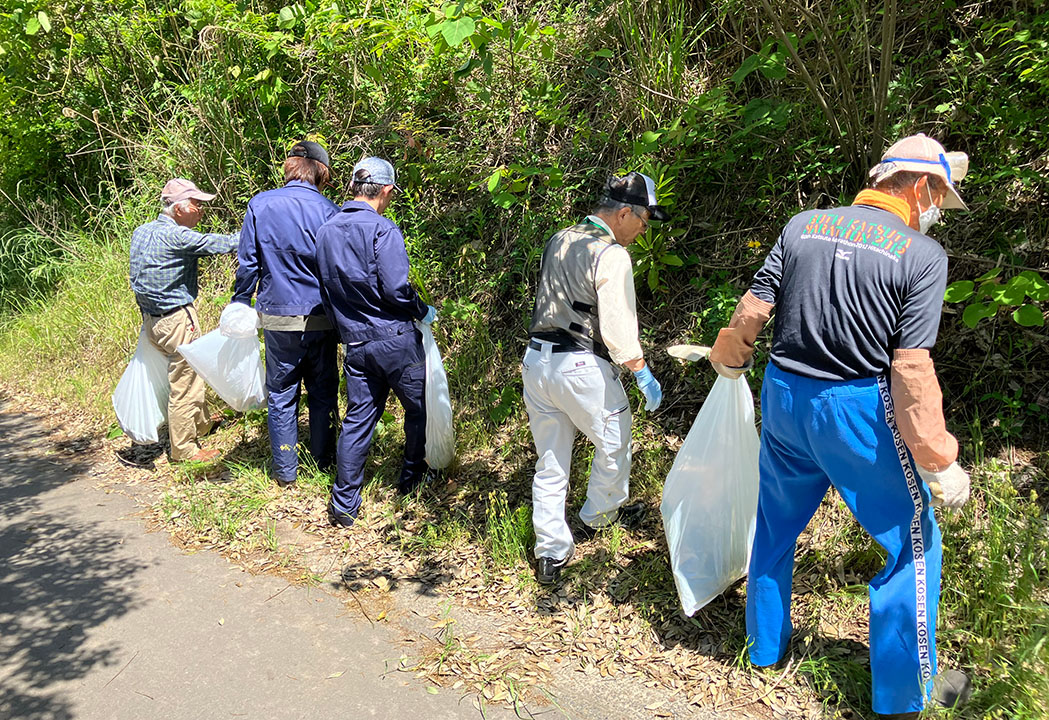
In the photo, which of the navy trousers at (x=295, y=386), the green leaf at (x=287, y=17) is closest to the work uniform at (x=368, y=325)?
the navy trousers at (x=295, y=386)

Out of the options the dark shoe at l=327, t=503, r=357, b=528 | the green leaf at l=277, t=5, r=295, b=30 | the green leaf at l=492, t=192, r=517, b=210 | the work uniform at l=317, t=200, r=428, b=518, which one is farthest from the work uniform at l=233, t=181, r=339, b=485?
the green leaf at l=277, t=5, r=295, b=30

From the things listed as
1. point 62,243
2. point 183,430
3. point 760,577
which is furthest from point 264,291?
point 62,243

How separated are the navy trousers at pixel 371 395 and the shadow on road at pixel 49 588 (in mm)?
1219

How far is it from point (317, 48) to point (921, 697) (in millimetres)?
6473

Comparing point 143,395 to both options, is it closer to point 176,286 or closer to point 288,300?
point 176,286

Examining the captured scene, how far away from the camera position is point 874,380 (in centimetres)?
259

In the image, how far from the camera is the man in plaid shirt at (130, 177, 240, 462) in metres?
5.07

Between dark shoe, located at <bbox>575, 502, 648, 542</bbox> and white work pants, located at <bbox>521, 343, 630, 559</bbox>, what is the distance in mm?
167

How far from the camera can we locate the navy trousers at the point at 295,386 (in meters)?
4.69

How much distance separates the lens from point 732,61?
519 cm

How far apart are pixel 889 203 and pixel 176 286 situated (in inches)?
174

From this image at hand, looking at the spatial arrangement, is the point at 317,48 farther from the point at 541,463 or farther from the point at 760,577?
the point at 760,577

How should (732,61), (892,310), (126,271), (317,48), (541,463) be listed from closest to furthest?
1. (892,310)
2. (541,463)
3. (732,61)
4. (317,48)
5. (126,271)

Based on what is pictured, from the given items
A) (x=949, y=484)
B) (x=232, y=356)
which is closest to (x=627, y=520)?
(x=949, y=484)
